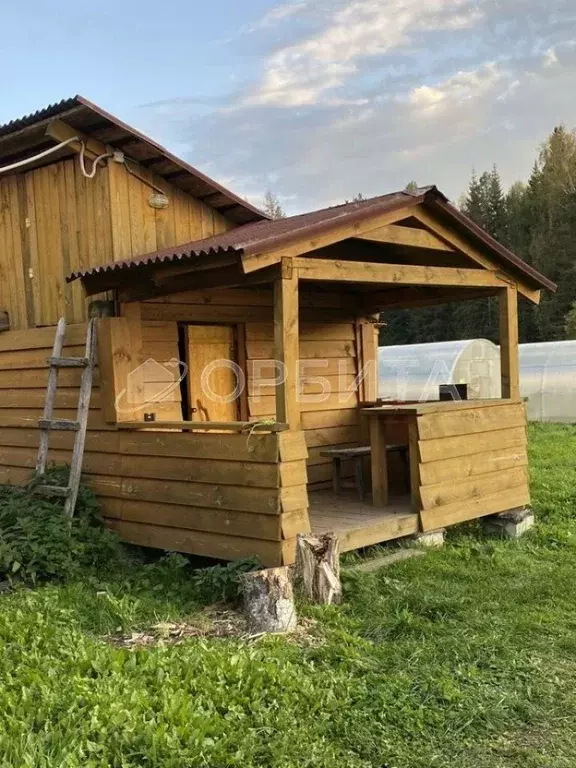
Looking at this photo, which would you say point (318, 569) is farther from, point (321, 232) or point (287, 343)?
point (321, 232)

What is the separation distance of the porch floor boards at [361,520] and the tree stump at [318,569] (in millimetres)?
810

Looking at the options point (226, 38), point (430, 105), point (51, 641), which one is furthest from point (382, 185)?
point (51, 641)

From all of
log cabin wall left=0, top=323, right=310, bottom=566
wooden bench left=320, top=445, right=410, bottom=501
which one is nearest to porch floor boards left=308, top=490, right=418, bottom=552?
wooden bench left=320, top=445, right=410, bottom=501

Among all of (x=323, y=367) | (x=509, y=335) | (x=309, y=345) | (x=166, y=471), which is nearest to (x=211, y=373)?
(x=309, y=345)

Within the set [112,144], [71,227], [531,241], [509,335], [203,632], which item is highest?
[531,241]

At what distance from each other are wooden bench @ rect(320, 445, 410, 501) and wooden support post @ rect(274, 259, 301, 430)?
261 centimetres

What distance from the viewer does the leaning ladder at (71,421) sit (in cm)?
708

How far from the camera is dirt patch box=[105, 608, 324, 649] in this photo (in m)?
4.95

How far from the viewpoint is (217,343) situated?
8.55 metres

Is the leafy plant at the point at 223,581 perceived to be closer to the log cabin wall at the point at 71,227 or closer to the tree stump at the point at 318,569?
the tree stump at the point at 318,569

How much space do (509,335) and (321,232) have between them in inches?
117

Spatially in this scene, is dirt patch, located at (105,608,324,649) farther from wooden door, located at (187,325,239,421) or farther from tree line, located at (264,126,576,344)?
tree line, located at (264,126,576,344)

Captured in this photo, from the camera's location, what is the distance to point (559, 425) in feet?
58.2

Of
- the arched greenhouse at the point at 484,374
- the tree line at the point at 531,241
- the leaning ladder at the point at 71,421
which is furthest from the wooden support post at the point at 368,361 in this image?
the tree line at the point at 531,241
